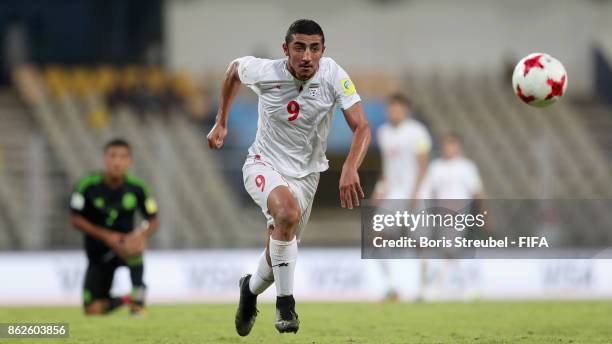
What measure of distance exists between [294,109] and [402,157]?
17.3 feet

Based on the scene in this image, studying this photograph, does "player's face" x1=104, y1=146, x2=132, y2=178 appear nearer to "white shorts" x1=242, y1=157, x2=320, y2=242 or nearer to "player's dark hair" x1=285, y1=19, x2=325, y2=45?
"white shorts" x1=242, y1=157, x2=320, y2=242

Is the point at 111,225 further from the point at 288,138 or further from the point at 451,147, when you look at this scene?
the point at 451,147

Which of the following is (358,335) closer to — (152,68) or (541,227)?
(541,227)

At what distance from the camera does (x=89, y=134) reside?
19.0 m

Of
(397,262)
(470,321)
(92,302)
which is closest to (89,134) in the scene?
(397,262)

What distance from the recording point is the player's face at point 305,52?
7336 mm

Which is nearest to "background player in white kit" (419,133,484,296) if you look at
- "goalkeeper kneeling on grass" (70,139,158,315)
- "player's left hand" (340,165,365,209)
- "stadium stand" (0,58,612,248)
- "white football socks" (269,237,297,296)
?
"stadium stand" (0,58,612,248)

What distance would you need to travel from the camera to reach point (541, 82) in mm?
8258

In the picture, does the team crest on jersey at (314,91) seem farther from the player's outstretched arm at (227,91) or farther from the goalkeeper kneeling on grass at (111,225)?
the goalkeeper kneeling on grass at (111,225)

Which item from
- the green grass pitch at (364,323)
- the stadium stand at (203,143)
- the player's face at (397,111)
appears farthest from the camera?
the stadium stand at (203,143)

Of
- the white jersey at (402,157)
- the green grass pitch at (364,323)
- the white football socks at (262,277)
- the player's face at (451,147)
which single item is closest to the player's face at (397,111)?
the white jersey at (402,157)

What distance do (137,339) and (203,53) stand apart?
52.1 feet

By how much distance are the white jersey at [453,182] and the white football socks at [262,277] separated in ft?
18.2

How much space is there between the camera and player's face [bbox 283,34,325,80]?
734 cm
